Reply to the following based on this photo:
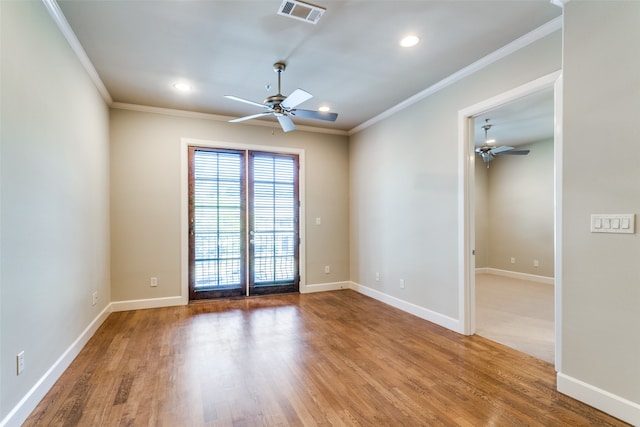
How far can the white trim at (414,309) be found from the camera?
358 cm

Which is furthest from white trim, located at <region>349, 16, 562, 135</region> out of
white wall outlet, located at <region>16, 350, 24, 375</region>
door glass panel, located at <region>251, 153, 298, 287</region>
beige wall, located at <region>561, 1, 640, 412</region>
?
white wall outlet, located at <region>16, 350, 24, 375</region>

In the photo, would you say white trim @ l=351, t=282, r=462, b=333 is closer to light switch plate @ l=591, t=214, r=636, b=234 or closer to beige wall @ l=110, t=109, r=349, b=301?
light switch plate @ l=591, t=214, r=636, b=234

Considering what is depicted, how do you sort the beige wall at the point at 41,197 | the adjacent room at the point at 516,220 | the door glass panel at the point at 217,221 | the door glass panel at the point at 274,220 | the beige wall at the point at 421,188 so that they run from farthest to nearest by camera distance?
the door glass panel at the point at 274,220 → the door glass panel at the point at 217,221 → the adjacent room at the point at 516,220 → the beige wall at the point at 421,188 → the beige wall at the point at 41,197

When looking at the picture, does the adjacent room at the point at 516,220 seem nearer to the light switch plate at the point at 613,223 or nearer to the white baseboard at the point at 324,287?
the light switch plate at the point at 613,223

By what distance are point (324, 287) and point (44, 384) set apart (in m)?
3.90

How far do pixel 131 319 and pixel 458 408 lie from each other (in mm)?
3807

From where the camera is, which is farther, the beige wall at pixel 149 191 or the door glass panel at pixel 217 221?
the door glass panel at pixel 217 221

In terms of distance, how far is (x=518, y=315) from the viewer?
4.12 meters

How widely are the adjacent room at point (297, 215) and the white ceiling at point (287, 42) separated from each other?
0.03 m

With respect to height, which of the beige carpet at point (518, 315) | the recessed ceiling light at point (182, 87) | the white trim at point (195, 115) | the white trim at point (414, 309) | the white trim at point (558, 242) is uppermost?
the recessed ceiling light at point (182, 87)

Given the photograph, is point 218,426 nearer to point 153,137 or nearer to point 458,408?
point 458,408

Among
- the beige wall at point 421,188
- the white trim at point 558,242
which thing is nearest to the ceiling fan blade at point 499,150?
the beige wall at point 421,188

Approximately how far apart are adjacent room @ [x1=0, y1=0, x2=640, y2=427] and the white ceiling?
3 centimetres

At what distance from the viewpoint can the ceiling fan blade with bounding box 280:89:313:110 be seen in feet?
9.36
